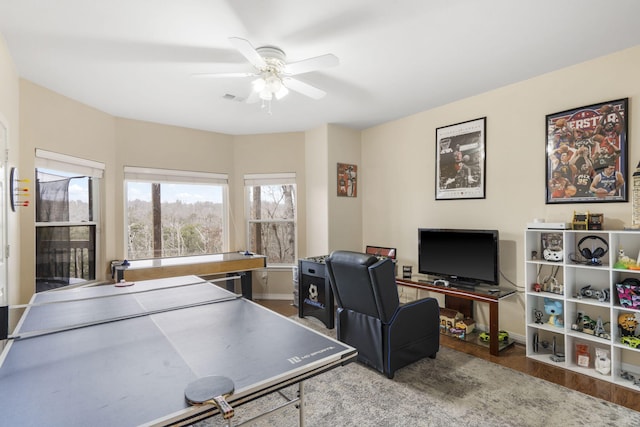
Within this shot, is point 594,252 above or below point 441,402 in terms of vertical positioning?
above

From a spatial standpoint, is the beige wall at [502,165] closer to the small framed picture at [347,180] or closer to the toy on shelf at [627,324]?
the small framed picture at [347,180]

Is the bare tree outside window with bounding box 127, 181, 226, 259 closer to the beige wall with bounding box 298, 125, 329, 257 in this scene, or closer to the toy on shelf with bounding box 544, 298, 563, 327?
the beige wall with bounding box 298, 125, 329, 257

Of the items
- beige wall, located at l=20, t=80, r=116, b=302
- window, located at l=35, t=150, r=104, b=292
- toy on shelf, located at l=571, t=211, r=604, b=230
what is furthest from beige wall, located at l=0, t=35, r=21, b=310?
toy on shelf, located at l=571, t=211, r=604, b=230

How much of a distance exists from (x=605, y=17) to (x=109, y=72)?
12.9 feet

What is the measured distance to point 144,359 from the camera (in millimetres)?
1332

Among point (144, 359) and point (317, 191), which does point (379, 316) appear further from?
point (317, 191)

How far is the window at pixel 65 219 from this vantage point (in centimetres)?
326

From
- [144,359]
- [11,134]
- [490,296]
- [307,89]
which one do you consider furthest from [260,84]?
[490,296]

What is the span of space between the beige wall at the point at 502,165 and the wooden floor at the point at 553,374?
1.46 feet

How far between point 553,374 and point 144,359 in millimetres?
3043

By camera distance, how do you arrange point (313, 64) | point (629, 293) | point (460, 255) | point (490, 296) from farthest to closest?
point (460, 255) < point (490, 296) < point (629, 293) < point (313, 64)

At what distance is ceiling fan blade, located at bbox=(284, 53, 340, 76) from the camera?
210cm

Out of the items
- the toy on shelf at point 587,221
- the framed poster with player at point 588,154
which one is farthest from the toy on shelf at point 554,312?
the framed poster with player at point 588,154

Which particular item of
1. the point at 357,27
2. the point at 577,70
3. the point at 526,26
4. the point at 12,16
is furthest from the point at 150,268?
the point at 577,70
